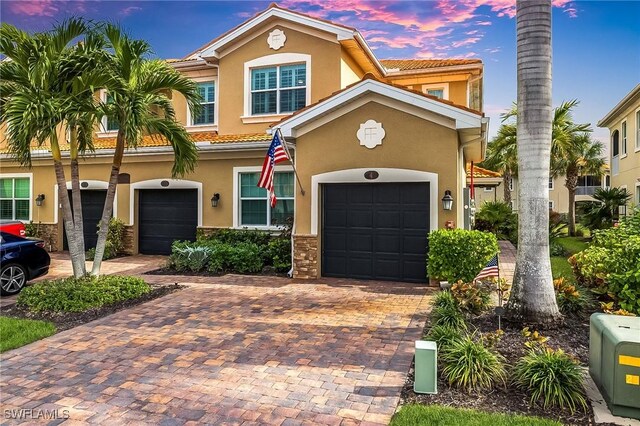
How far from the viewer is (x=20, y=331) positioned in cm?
717

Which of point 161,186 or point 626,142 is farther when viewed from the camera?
point 626,142

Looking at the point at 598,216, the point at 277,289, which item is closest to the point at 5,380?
the point at 277,289

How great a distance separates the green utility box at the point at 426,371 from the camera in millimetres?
4836

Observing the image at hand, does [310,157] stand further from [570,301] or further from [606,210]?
[606,210]

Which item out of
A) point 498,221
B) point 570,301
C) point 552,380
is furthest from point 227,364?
point 498,221

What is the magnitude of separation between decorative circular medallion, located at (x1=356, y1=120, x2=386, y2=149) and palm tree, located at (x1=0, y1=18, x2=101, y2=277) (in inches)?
241

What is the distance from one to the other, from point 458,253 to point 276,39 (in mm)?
10130

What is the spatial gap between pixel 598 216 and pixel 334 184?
15074mm

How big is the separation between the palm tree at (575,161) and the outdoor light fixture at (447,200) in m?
18.6

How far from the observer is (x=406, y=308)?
855cm

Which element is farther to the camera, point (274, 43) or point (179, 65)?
point (179, 65)

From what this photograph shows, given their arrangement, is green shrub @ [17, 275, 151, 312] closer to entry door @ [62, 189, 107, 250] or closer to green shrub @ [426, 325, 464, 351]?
green shrub @ [426, 325, 464, 351]

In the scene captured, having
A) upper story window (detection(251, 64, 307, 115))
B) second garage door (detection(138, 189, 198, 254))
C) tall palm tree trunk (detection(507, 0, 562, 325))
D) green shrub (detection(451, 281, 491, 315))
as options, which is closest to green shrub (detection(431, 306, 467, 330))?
green shrub (detection(451, 281, 491, 315))

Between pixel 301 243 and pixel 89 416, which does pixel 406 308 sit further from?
pixel 89 416
